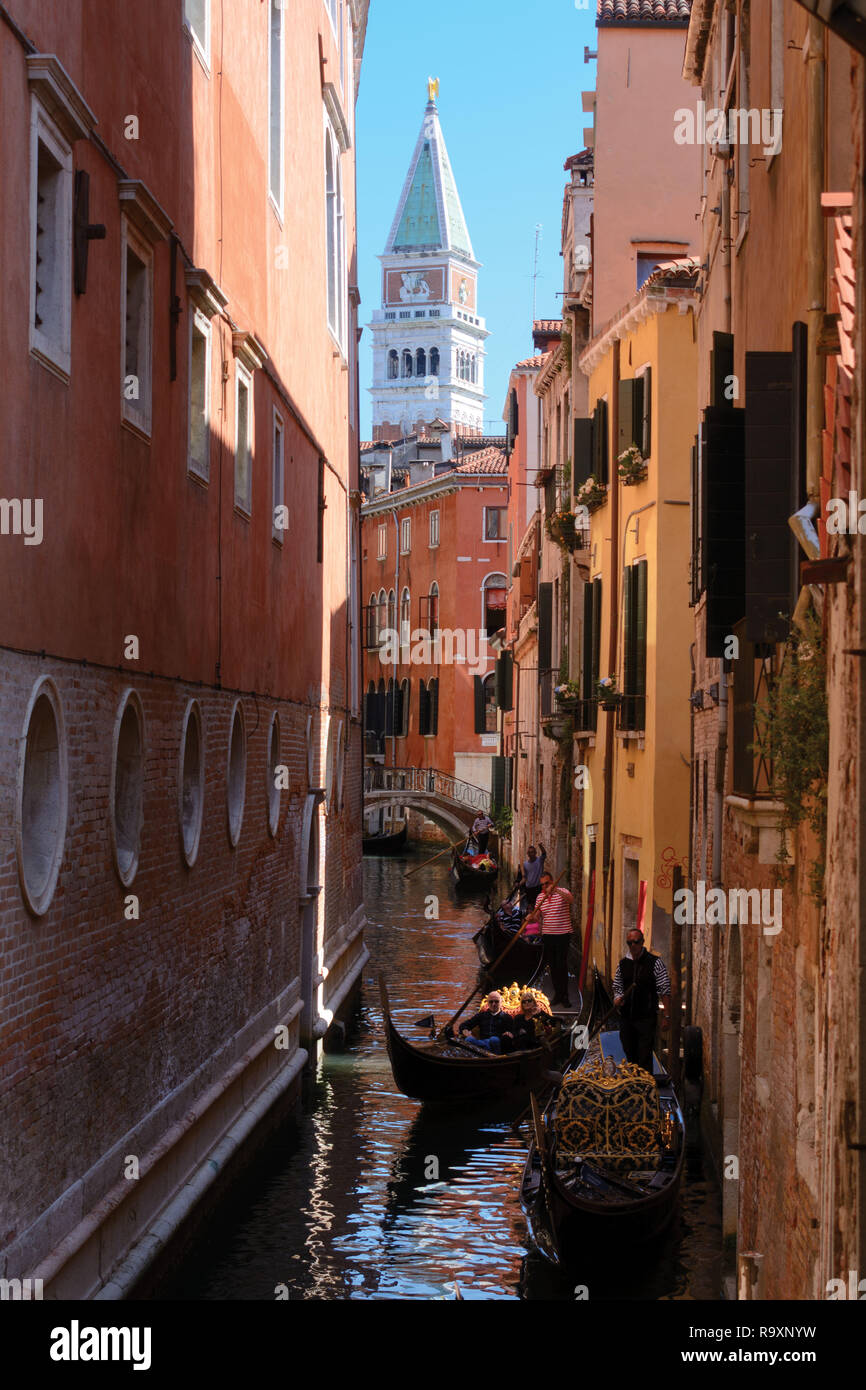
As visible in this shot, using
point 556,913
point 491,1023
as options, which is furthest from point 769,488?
point 556,913

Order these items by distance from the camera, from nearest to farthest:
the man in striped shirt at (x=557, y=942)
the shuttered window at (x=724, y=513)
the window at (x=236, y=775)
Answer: the shuttered window at (x=724, y=513) → the window at (x=236, y=775) → the man in striped shirt at (x=557, y=942)

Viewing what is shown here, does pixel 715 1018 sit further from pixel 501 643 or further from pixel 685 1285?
pixel 501 643

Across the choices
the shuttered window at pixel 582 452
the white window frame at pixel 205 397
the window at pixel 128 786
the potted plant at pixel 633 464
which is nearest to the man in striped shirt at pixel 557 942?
the potted plant at pixel 633 464

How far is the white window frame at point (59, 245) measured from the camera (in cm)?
651

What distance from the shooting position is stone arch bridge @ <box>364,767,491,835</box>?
138 ft

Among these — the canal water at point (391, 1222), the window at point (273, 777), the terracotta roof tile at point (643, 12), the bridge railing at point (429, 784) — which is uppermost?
the terracotta roof tile at point (643, 12)

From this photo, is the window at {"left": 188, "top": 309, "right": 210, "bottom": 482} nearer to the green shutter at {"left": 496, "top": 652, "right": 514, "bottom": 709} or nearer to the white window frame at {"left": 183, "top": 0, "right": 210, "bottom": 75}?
the white window frame at {"left": 183, "top": 0, "right": 210, "bottom": 75}

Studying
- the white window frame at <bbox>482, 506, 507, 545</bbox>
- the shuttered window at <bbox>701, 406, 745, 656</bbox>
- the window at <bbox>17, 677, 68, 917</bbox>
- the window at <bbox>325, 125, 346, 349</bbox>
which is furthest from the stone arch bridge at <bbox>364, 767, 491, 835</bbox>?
the window at <bbox>17, 677, 68, 917</bbox>

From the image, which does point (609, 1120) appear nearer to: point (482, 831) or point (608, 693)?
point (608, 693)

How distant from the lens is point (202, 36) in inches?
413

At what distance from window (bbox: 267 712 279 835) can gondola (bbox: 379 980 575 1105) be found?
1.62 m

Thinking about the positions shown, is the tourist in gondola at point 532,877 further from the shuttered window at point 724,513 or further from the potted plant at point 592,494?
the shuttered window at point 724,513

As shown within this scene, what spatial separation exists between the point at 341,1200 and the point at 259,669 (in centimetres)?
392
